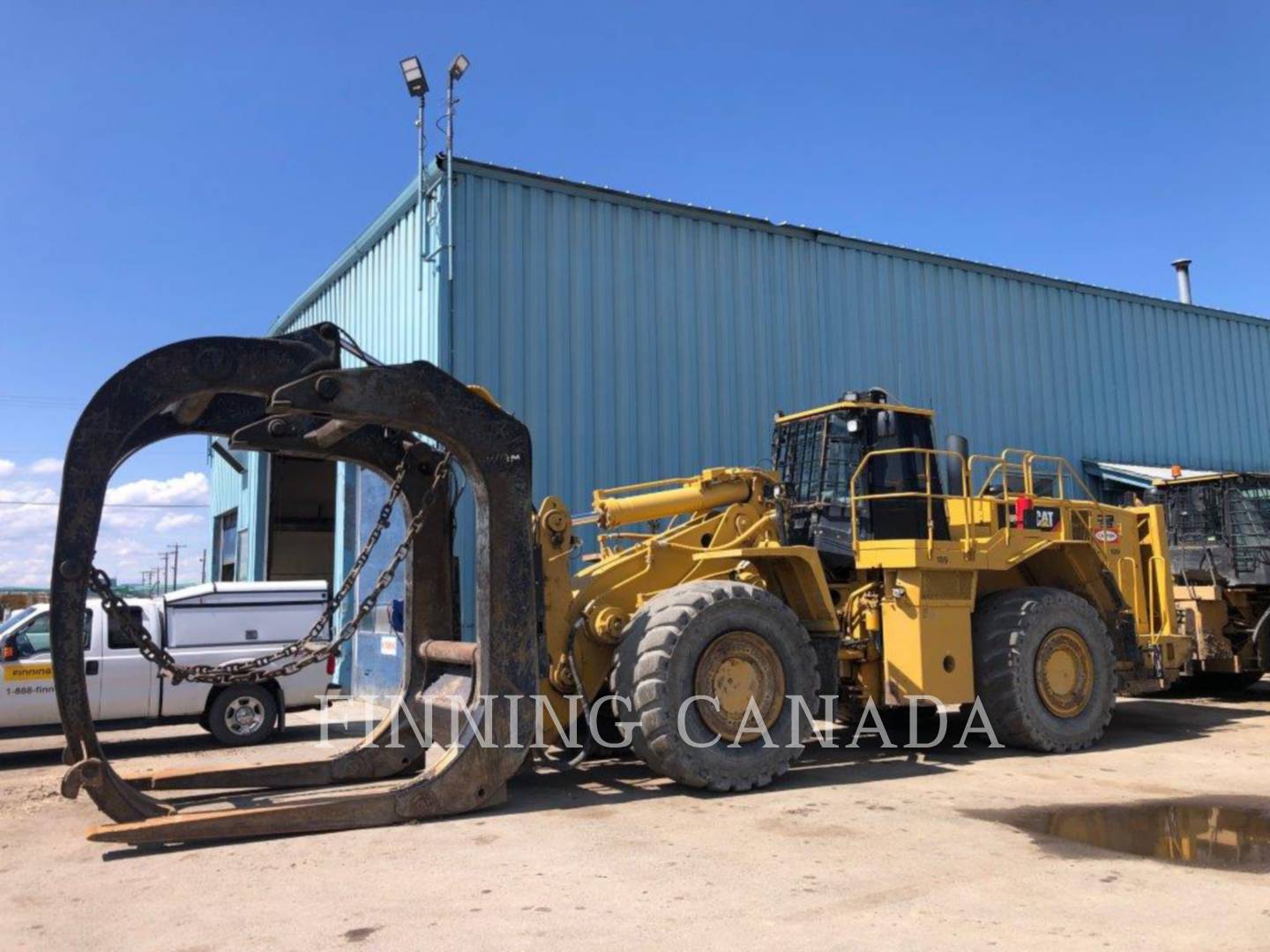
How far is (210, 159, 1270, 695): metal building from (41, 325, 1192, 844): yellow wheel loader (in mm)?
4537

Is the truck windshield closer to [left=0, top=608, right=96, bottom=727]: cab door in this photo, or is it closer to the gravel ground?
[left=0, top=608, right=96, bottom=727]: cab door

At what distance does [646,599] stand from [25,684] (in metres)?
7.28

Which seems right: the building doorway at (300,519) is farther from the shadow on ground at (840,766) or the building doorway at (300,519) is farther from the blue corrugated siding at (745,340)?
the shadow on ground at (840,766)

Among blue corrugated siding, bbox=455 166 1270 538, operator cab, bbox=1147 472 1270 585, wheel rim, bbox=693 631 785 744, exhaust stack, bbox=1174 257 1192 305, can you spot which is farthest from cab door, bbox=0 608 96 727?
exhaust stack, bbox=1174 257 1192 305

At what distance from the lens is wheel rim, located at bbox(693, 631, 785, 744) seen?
8.38 metres

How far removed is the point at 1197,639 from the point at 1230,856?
28.3 ft

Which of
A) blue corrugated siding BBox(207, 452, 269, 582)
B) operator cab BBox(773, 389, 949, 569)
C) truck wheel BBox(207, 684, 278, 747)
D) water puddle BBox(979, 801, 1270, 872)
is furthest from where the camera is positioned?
blue corrugated siding BBox(207, 452, 269, 582)

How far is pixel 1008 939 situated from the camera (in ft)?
16.4

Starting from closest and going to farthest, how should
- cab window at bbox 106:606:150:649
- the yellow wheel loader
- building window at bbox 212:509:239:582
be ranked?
the yellow wheel loader
cab window at bbox 106:606:150:649
building window at bbox 212:509:239:582

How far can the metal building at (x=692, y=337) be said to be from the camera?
48.6ft

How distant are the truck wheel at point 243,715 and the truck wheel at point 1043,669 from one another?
814cm

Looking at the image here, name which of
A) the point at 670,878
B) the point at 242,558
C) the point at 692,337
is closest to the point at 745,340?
the point at 692,337

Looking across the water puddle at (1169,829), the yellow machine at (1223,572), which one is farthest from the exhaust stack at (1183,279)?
the water puddle at (1169,829)

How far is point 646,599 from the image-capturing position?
9.31 metres
